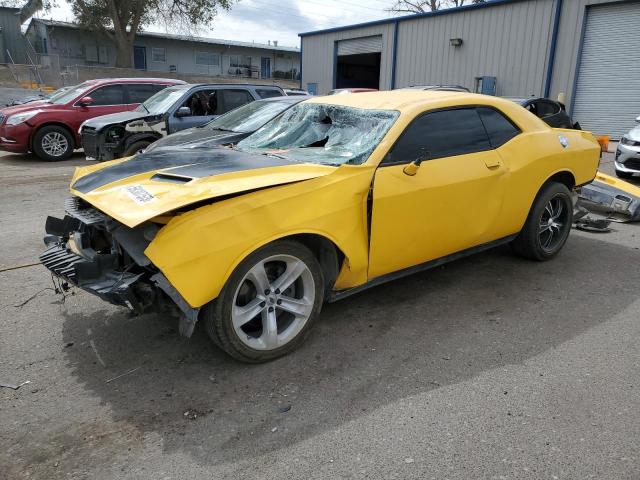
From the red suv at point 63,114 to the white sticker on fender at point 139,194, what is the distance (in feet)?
31.9

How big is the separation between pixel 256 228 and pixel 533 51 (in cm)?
1701

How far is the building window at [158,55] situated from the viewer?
40.0 m

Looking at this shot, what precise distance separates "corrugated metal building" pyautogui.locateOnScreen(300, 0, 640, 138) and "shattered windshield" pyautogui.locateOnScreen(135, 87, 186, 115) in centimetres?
1235

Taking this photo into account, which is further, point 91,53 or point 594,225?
point 91,53

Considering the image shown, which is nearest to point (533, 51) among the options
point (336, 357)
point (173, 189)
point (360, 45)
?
point (360, 45)

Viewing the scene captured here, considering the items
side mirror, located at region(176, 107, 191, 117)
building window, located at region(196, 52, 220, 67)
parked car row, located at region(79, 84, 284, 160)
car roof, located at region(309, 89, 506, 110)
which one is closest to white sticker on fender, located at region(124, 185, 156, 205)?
car roof, located at region(309, 89, 506, 110)

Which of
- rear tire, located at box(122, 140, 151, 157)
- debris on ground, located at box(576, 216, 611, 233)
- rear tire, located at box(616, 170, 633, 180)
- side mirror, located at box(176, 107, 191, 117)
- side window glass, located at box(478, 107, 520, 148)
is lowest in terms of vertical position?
debris on ground, located at box(576, 216, 611, 233)

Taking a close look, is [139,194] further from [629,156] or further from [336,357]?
[629,156]

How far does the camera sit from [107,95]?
11820mm

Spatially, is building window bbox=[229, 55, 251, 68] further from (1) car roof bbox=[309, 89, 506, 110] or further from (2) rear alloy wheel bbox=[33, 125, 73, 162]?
(1) car roof bbox=[309, 89, 506, 110]

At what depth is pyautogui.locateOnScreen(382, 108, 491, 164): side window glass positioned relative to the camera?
3602 mm

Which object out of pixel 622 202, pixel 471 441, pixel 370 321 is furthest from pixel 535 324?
pixel 622 202

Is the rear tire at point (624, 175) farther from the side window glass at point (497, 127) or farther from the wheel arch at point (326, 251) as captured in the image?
the wheel arch at point (326, 251)

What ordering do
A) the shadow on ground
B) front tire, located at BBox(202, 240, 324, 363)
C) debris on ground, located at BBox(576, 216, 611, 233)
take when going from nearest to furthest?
the shadow on ground
front tire, located at BBox(202, 240, 324, 363)
debris on ground, located at BBox(576, 216, 611, 233)
